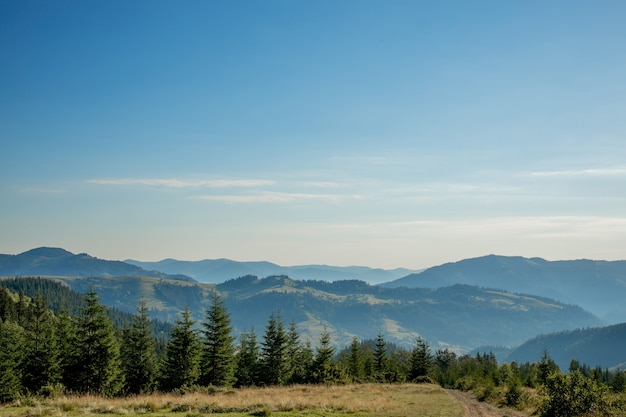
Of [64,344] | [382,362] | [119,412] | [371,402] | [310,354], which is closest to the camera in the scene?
[119,412]

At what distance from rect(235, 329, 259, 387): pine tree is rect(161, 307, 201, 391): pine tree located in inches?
979

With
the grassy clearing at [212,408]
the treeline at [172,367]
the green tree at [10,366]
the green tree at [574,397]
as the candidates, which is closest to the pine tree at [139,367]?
the treeline at [172,367]

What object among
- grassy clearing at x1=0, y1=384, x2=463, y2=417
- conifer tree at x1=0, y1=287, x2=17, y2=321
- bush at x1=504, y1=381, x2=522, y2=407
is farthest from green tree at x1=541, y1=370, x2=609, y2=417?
conifer tree at x1=0, y1=287, x2=17, y2=321

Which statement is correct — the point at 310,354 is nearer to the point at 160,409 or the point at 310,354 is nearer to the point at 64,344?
the point at 64,344

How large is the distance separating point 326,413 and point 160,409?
31.3 feet

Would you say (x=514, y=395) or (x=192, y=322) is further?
(x=192, y=322)

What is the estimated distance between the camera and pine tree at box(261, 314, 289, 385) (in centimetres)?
7344

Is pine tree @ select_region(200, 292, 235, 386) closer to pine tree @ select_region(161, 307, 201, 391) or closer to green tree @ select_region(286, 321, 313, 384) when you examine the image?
pine tree @ select_region(161, 307, 201, 391)

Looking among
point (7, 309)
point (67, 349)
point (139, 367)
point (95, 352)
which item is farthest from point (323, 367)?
point (7, 309)

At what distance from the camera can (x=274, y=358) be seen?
74.8 metres

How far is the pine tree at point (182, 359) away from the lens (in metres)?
51.8

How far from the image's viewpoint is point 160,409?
24016 mm

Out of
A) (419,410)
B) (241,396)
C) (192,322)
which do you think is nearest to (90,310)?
(192,322)

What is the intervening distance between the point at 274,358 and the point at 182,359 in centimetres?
2536
